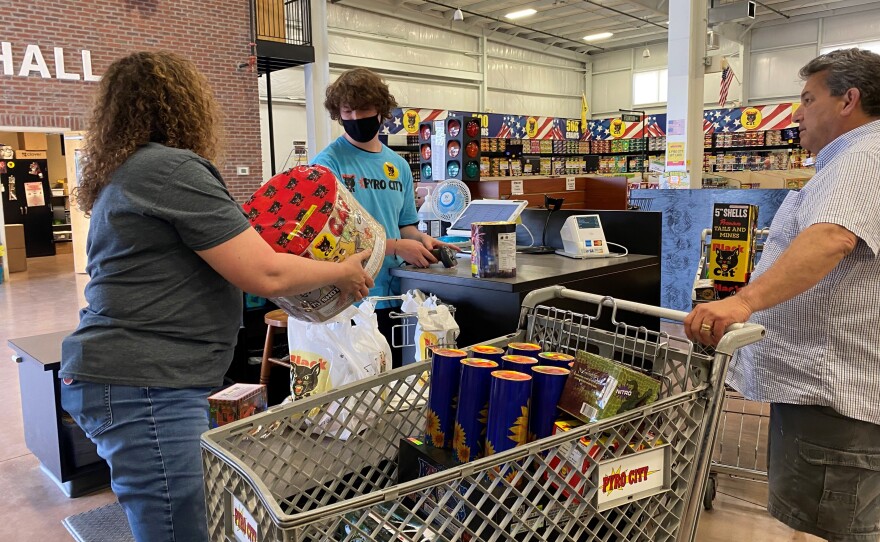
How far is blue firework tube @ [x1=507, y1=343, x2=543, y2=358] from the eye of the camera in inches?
52.9

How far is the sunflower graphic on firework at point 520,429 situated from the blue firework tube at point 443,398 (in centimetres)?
15

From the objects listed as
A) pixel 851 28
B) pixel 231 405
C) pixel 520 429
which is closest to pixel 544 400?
pixel 520 429

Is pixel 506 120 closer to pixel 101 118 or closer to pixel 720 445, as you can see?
pixel 720 445

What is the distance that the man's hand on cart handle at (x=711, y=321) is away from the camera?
122cm

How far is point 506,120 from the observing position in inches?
572

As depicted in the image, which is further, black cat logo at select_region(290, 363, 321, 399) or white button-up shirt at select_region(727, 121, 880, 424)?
black cat logo at select_region(290, 363, 321, 399)

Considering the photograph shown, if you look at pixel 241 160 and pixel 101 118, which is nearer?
pixel 101 118

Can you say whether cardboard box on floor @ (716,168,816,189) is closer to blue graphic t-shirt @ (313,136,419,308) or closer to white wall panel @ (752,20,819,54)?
white wall panel @ (752,20,819,54)

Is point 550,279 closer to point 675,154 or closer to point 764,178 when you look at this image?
point 675,154

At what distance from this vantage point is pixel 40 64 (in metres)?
9.38

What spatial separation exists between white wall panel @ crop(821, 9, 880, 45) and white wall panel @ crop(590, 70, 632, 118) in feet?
16.0

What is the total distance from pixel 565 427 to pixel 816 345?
2.31ft

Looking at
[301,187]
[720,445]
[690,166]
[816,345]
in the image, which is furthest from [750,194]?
[301,187]

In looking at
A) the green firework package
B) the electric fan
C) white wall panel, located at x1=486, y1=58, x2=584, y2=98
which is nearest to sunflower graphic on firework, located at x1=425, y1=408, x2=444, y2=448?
the green firework package
